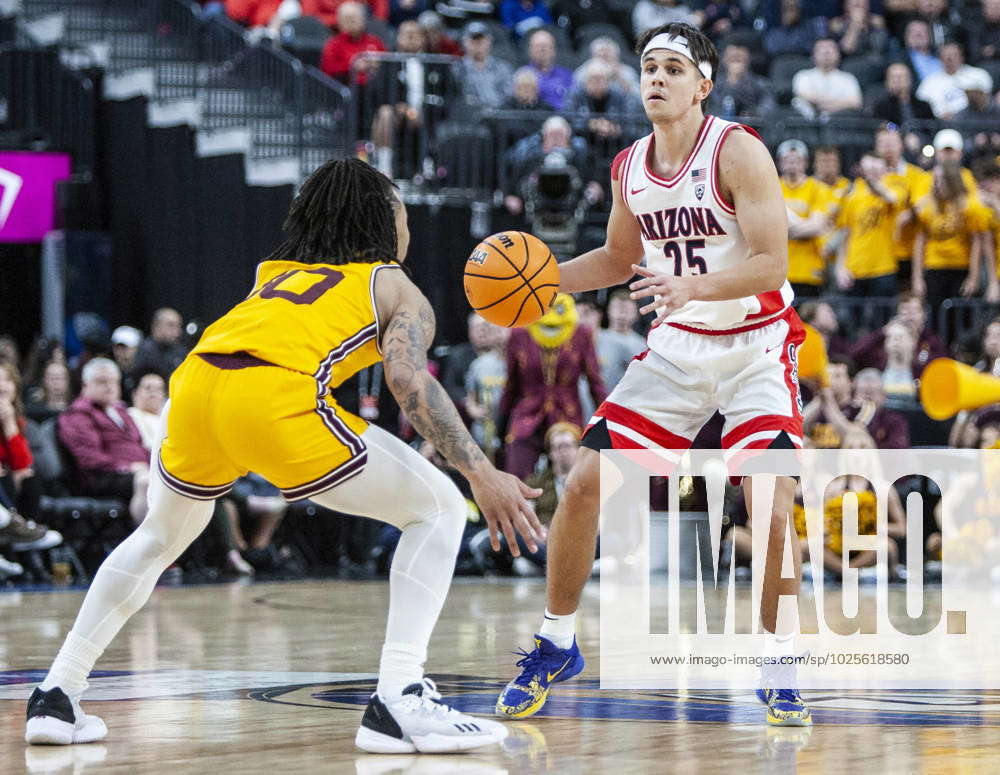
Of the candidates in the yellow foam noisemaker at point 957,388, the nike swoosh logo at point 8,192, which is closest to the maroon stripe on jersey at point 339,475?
the yellow foam noisemaker at point 957,388

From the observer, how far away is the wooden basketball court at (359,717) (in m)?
4.34

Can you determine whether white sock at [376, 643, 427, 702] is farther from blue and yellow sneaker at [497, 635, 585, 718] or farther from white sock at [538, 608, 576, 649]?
white sock at [538, 608, 576, 649]

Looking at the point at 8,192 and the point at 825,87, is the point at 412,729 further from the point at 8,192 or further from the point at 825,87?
the point at 825,87

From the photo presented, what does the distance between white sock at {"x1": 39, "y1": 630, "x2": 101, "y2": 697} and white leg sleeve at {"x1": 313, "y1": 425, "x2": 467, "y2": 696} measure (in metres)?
0.86

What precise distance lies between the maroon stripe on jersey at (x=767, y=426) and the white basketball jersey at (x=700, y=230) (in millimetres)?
338

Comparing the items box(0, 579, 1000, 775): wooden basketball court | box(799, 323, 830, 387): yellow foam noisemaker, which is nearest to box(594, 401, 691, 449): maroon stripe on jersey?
box(0, 579, 1000, 775): wooden basketball court

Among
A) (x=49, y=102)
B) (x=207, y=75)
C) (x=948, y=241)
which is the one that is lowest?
(x=948, y=241)

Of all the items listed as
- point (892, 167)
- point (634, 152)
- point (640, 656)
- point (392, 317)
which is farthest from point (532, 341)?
point (392, 317)

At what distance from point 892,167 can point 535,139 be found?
9.96 ft

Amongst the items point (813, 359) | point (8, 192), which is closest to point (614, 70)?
point (813, 359)

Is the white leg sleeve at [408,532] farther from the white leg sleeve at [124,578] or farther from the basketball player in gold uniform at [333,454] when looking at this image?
the white leg sleeve at [124,578]

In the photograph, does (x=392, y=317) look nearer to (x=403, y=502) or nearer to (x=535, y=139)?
(x=403, y=502)

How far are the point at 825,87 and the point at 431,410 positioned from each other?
11956 millimetres

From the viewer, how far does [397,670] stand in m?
4.57
